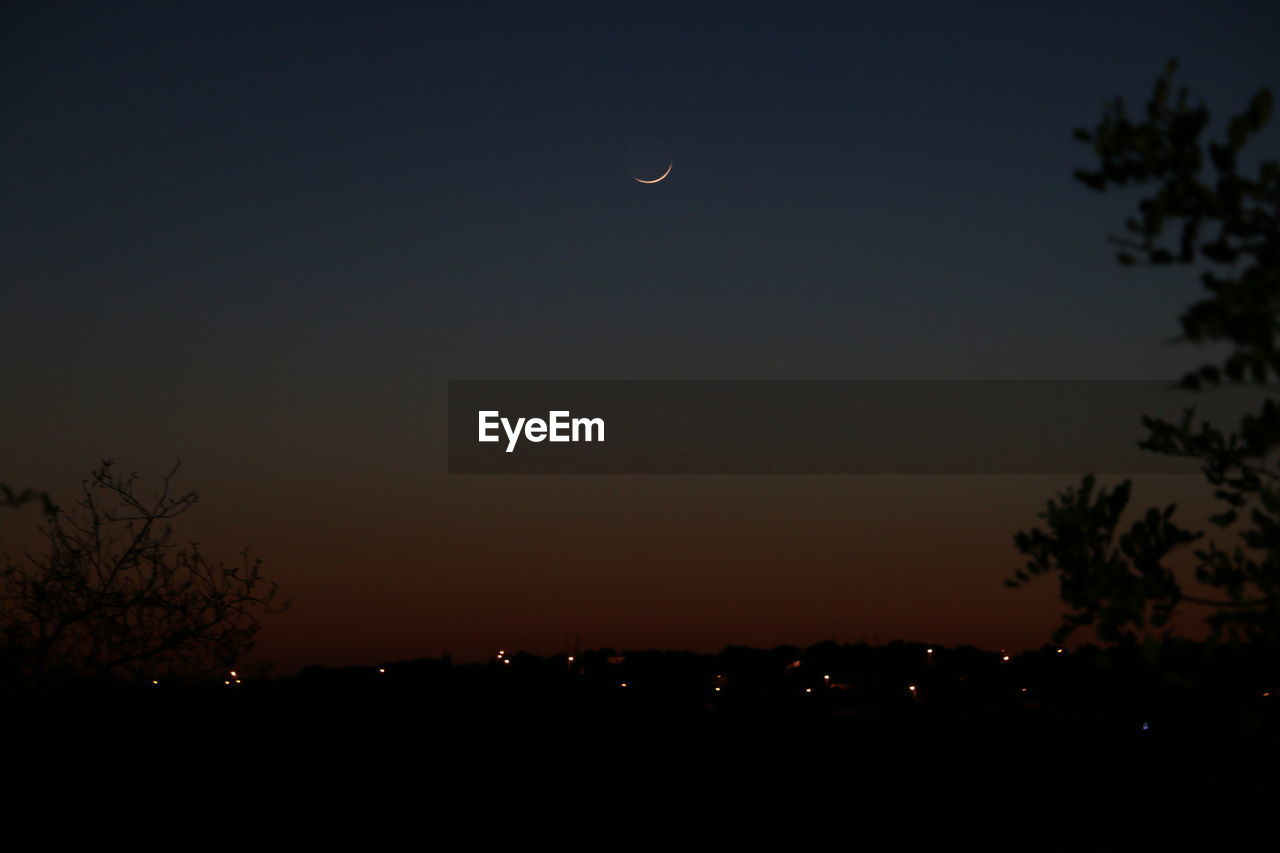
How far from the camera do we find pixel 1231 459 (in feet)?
23.8

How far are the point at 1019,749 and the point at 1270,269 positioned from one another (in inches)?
600

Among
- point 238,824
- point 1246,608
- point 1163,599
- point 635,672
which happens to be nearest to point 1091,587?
point 1163,599

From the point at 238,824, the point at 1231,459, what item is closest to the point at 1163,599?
the point at 1231,459

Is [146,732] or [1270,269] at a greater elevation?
[1270,269]

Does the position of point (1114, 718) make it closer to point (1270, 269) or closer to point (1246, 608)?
point (1246, 608)

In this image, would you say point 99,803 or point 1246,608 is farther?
point 99,803

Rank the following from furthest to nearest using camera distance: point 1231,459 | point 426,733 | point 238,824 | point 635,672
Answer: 1. point 635,672
2. point 426,733
3. point 238,824
4. point 1231,459

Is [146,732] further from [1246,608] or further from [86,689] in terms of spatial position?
[1246,608]

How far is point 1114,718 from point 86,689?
17.5 metres

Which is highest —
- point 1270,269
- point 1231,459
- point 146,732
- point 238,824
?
point 1270,269

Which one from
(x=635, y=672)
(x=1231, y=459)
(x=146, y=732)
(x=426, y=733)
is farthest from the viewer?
(x=635, y=672)

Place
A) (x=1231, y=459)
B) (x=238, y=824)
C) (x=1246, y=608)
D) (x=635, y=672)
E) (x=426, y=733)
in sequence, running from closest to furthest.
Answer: (x=1246, y=608) < (x=1231, y=459) < (x=238, y=824) < (x=426, y=733) < (x=635, y=672)

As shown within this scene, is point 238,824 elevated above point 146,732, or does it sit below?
below

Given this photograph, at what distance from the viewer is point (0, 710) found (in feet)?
45.8
